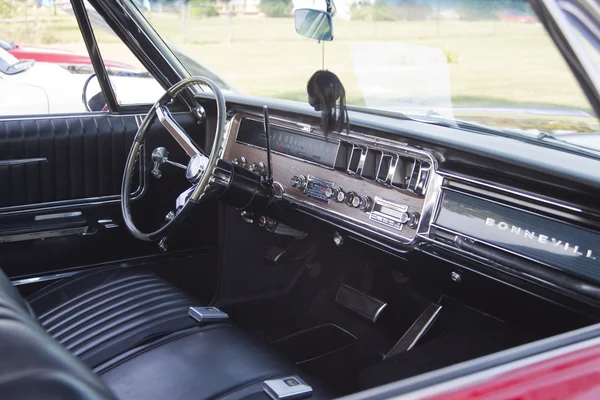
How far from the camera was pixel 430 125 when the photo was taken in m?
2.20

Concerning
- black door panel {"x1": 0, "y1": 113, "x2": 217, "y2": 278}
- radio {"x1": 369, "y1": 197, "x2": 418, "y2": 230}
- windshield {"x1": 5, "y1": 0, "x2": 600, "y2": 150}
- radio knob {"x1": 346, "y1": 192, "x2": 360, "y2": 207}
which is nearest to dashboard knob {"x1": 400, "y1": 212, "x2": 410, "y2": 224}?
radio {"x1": 369, "y1": 197, "x2": 418, "y2": 230}

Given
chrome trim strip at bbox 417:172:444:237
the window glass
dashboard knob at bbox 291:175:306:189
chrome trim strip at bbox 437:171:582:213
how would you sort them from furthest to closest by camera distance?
dashboard knob at bbox 291:175:306:189, chrome trim strip at bbox 417:172:444:237, the window glass, chrome trim strip at bbox 437:171:582:213

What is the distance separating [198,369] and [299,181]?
3.09 ft

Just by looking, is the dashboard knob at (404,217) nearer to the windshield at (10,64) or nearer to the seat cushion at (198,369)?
the seat cushion at (198,369)

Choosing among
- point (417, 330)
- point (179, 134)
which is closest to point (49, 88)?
point (179, 134)

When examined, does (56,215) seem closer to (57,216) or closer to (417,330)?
(57,216)

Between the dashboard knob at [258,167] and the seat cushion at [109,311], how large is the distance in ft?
1.95

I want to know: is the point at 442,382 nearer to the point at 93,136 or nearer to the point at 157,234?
the point at 157,234

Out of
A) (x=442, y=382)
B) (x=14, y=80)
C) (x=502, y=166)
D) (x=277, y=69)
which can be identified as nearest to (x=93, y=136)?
(x=14, y=80)

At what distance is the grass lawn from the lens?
1.76 m

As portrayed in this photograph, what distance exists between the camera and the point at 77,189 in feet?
9.16

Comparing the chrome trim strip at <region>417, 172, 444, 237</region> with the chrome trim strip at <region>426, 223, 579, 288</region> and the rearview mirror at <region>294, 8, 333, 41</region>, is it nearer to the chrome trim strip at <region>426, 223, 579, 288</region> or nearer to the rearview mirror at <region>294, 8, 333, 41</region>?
the chrome trim strip at <region>426, 223, 579, 288</region>

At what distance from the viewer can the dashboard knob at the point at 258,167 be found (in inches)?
108

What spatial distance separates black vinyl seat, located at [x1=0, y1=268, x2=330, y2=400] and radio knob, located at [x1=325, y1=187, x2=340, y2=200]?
0.61 meters
